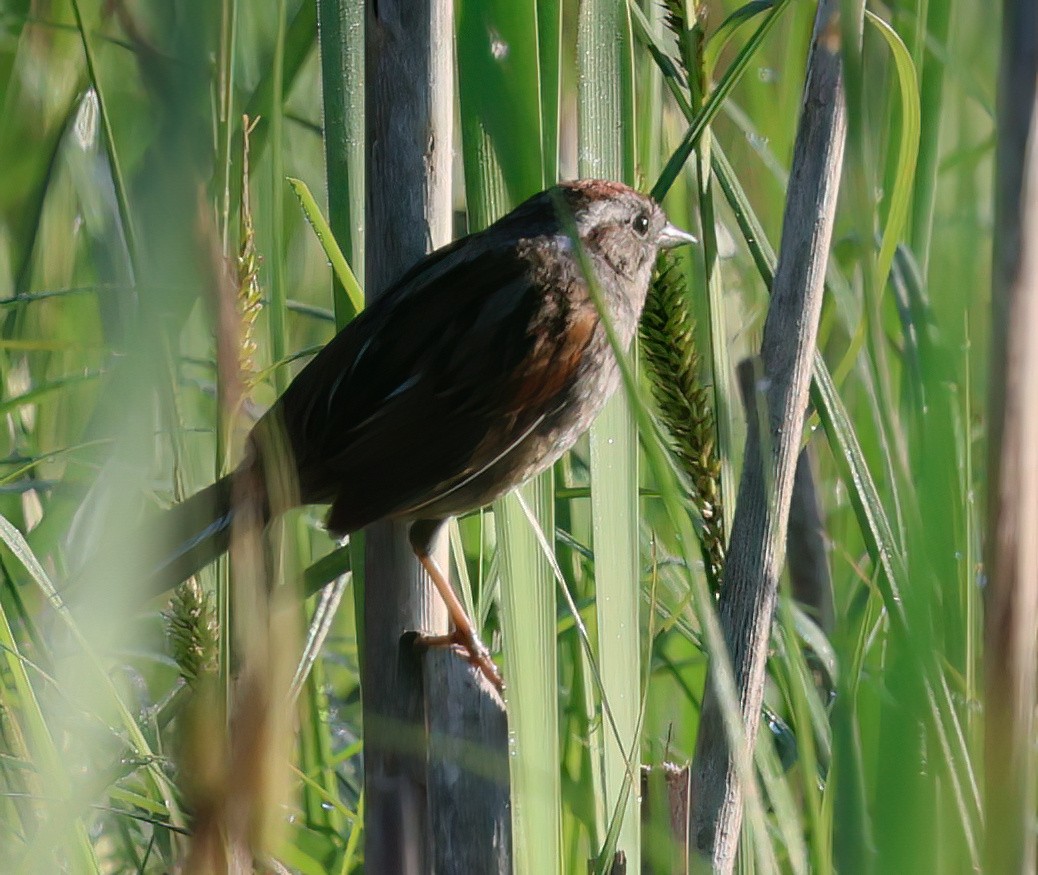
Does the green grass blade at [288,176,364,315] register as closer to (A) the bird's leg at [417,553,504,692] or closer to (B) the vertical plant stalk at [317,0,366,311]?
(B) the vertical plant stalk at [317,0,366,311]

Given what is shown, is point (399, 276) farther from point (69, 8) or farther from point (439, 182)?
point (69, 8)

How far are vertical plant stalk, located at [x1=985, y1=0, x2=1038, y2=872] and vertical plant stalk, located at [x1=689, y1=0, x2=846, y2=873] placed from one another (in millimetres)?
447

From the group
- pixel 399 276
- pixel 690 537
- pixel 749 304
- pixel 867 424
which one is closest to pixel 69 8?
pixel 399 276

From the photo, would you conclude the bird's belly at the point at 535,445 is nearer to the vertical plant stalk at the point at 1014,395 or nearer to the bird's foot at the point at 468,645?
the bird's foot at the point at 468,645

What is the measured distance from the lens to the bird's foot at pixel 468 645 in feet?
4.10

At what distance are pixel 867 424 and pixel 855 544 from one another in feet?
0.70

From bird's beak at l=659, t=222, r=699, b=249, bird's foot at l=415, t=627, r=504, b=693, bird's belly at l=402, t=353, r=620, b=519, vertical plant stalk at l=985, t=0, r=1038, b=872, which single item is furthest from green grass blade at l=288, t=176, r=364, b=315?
vertical plant stalk at l=985, t=0, r=1038, b=872

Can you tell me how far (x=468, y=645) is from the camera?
1377 mm

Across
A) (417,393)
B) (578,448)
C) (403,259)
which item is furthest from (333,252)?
(578,448)

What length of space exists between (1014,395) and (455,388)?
98cm

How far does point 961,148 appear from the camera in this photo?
0.85 meters

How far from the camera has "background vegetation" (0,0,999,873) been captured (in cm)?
61

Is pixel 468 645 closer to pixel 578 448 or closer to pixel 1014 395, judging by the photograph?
pixel 578 448

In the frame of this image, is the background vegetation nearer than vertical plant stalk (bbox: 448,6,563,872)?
Yes
